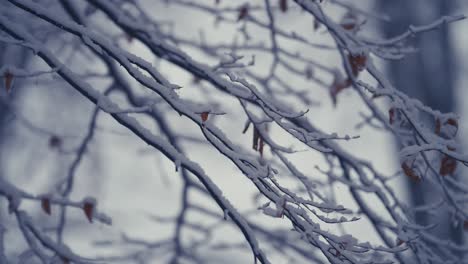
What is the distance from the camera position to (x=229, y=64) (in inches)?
97.8

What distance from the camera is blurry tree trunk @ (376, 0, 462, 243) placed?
288 inches

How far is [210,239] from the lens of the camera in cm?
448

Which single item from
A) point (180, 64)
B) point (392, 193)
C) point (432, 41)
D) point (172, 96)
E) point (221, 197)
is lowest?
point (221, 197)

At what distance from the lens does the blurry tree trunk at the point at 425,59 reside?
7320mm

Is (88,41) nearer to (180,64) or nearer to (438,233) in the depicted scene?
(180,64)

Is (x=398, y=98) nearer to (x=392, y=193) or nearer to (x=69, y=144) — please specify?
(x=392, y=193)

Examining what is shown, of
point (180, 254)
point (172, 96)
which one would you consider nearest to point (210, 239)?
point (180, 254)

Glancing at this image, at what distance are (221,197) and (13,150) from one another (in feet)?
22.7

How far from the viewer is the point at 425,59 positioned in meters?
7.60

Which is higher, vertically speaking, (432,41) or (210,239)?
(432,41)

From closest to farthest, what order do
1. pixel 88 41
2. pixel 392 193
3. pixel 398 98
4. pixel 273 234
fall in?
pixel 88 41, pixel 398 98, pixel 392 193, pixel 273 234

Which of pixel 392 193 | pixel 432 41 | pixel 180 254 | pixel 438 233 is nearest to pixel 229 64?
pixel 392 193

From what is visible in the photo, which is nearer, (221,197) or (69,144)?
(221,197)

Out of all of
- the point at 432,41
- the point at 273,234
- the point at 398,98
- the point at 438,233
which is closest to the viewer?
the point at 398,98
